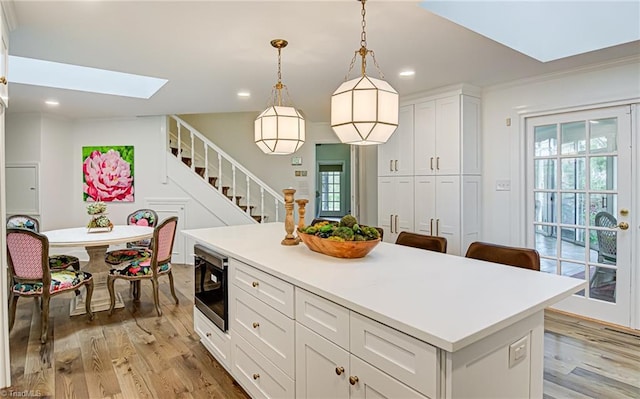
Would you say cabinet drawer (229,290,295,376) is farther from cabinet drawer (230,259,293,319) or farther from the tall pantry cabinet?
the tall pantry cabinet

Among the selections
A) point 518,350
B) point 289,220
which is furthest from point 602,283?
point 289,220

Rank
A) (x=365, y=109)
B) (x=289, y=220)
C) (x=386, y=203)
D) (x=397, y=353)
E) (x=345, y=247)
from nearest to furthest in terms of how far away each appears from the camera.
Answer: (x=397, y=353) < (x=365, y=109) < (x=345, y=247) < (x=289, y=220) < (x=386, y=203)

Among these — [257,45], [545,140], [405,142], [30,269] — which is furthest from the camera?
[405,142]

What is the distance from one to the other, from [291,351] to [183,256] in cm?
463

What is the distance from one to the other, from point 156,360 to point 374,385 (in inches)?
80.0

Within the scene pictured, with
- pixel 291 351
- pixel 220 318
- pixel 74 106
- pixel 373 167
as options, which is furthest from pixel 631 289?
pixel 74 106

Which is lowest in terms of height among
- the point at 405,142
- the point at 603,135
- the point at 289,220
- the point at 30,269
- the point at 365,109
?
the point at 30,269

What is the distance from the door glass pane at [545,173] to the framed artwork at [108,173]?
5.61 meters

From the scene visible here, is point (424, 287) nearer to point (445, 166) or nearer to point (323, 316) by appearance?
point (323, 316)

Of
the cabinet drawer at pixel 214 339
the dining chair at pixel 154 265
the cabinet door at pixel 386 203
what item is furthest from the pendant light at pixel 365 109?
the cabinet door at pixel 386 203

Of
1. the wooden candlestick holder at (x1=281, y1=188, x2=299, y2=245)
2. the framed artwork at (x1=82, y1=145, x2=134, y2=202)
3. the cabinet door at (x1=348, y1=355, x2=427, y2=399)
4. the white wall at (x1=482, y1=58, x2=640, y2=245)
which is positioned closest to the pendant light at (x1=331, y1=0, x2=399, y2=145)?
the wooden candlestick holder at (x1=281, y1=188, x2=299, y2=245)

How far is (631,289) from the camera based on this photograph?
127 inches

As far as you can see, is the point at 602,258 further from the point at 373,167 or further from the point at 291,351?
the point at 373,167

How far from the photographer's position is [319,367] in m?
1.55
